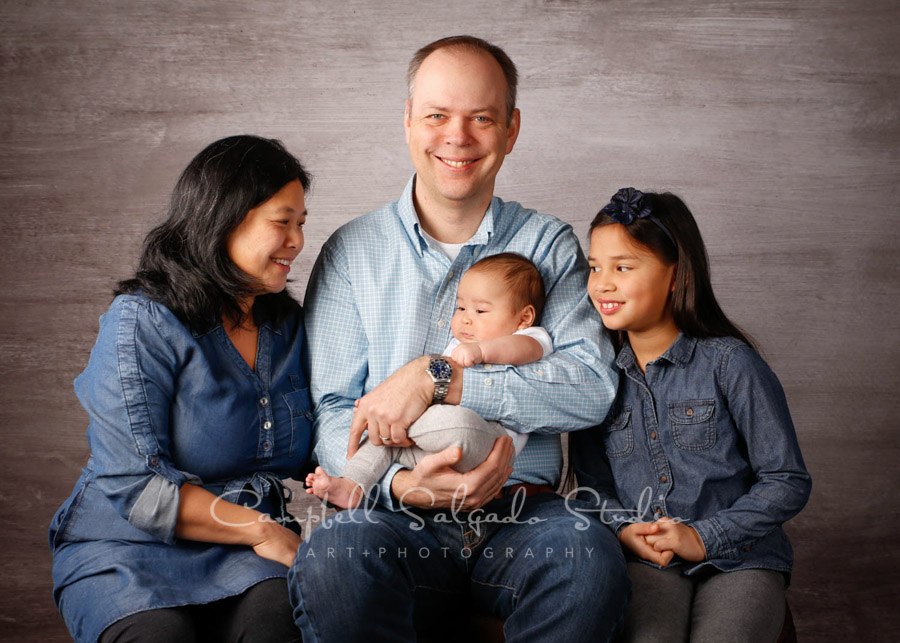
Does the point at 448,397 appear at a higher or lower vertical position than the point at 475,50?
lower

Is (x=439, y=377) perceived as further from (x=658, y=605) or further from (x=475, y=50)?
(x=475, y=50)

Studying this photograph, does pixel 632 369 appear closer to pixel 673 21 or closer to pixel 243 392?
pixel 243 392

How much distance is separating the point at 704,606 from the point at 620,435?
467mm

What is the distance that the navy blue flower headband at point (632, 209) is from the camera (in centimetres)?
224

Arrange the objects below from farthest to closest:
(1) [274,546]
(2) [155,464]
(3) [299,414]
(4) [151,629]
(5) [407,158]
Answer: (5) [407,158] → (3) [299,414] → (1) [274,546] → (2) [155,464] → (4) [151,629]

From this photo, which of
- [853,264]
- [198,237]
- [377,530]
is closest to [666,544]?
[377,530]

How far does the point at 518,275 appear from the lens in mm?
2318

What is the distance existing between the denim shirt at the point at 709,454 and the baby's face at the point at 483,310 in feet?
1.03

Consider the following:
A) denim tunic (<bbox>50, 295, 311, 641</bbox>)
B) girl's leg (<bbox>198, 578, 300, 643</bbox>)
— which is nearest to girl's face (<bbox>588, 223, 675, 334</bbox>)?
denim tunic (<bbox>50, 295, 311, 641</bbox>)

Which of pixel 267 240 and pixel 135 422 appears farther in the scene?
pixel 267 240

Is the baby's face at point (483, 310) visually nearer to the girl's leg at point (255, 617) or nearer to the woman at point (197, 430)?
the woman at point (197, 430)

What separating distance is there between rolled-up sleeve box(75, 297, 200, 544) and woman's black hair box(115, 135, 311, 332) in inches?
3.9

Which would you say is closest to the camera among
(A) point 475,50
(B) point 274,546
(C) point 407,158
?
(B) point 274,546

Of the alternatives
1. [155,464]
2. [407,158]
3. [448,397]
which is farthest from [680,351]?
[407,158]
